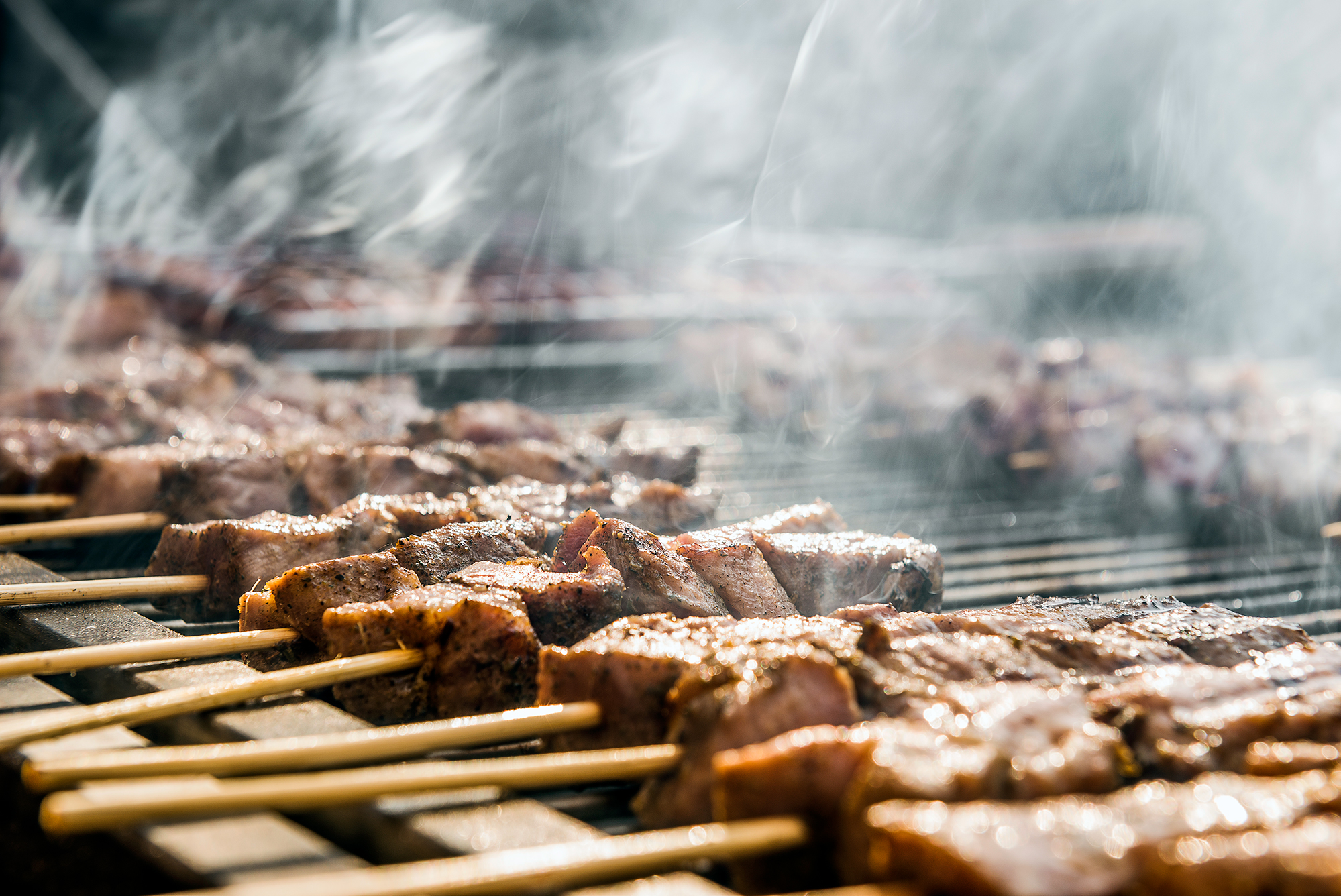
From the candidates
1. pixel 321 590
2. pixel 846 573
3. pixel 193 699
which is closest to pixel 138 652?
pixel 193 699

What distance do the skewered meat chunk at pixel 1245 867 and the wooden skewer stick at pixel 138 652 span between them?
6.48 ft

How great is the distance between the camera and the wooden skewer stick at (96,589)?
244 centimetres

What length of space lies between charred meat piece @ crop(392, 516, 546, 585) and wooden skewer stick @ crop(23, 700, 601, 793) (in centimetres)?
84

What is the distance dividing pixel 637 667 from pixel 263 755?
0.74 metres

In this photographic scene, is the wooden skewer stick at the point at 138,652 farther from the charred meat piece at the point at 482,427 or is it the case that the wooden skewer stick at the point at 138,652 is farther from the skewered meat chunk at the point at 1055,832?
the charred meat piece at the point at 482,427

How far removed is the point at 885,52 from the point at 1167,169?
5194mm

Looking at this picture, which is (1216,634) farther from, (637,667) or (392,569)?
(392,569)

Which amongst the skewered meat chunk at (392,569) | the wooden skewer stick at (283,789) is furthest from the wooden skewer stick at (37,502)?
the wooden skewer stick at (283,789)

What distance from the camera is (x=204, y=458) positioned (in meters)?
3.41

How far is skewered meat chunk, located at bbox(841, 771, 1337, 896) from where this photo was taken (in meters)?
1.24

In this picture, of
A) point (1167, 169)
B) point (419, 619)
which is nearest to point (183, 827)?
point (419, 619)

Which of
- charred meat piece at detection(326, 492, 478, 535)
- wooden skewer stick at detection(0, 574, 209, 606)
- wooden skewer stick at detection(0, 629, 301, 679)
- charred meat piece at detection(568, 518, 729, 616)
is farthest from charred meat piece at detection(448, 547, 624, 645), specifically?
wooden skewer stick at detection(0, 574, 209, 606)

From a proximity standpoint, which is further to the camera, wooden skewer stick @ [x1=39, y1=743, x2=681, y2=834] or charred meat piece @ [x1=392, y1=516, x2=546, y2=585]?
charred meat piece @ [x1=392, y1=516, x2=546, y2=585]

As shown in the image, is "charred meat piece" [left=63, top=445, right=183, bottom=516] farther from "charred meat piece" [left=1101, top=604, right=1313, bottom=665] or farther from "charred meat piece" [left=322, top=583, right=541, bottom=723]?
"charred meat piece" [left=1101, top=604, right=1313, bottom=665]
